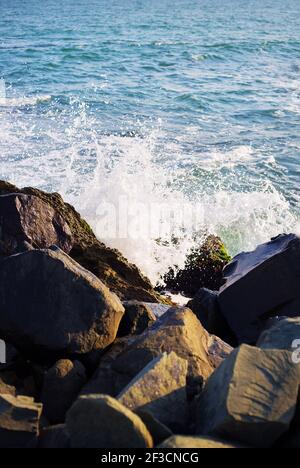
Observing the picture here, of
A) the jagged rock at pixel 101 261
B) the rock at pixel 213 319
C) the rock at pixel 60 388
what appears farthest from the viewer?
the jagged rock at pixel 101 261

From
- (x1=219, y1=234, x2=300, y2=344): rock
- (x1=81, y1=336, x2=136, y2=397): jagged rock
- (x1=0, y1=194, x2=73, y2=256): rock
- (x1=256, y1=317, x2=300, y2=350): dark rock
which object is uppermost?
(x1=0, y1=194, x2=73, y2=256): rock

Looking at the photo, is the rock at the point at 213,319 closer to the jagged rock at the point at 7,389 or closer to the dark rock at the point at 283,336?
the dark rock at the point at 283,336

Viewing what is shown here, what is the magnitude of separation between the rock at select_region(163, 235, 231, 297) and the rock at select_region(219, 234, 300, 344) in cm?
182

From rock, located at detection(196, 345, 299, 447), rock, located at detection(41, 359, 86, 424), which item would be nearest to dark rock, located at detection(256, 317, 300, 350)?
rock, located at detection(196, 345, 299, 447)

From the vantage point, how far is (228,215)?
33.7 feet

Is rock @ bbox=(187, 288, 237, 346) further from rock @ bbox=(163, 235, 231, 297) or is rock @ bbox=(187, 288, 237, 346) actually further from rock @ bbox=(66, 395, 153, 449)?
rock @ bbox=(66, 395, 153, 449)

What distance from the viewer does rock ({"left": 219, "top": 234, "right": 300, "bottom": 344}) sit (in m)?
5.57

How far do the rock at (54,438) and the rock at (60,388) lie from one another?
51 cm

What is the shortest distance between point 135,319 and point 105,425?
69.1 inches

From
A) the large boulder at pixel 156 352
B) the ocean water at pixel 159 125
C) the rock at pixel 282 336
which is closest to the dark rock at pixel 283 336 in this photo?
the rock at pixel 282 336

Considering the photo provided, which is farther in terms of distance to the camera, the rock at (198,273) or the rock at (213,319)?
the rock at (198,273)

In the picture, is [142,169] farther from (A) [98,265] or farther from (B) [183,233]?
(A) [98,265]

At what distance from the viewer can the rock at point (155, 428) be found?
2.99 m
